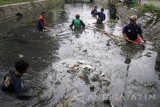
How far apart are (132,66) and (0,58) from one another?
6.01 m

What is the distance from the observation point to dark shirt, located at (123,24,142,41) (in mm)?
15227

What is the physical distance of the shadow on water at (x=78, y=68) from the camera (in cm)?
911

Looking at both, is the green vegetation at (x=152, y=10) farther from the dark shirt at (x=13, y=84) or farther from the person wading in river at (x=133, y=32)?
the dark shirt at (x=13, y=84)

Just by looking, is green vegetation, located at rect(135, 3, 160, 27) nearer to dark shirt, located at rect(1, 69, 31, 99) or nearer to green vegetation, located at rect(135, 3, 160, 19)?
green vegetation, located at rect(135, 3, 160, 19)

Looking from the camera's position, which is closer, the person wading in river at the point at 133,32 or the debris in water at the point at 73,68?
the debris in water at the point at 73,68

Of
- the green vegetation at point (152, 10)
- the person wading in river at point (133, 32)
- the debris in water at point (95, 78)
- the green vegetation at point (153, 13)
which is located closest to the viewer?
the debris in water at point (95, 78)

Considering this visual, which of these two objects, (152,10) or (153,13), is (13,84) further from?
(152,10)

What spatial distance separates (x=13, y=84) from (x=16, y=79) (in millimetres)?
289

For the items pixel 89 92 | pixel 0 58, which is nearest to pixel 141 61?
pixel 89 92

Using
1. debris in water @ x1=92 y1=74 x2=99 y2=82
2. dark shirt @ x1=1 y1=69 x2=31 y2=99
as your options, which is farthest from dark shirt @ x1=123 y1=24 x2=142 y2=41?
dark shirt @ x1=1 y1=69 x2=31 y2=99

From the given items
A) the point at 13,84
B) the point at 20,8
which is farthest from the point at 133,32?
the point at 20,8

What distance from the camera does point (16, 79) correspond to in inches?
317

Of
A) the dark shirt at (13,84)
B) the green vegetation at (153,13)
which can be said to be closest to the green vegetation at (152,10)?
the green vegetation at (153,13)

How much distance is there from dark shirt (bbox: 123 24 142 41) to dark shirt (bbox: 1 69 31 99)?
822cm
